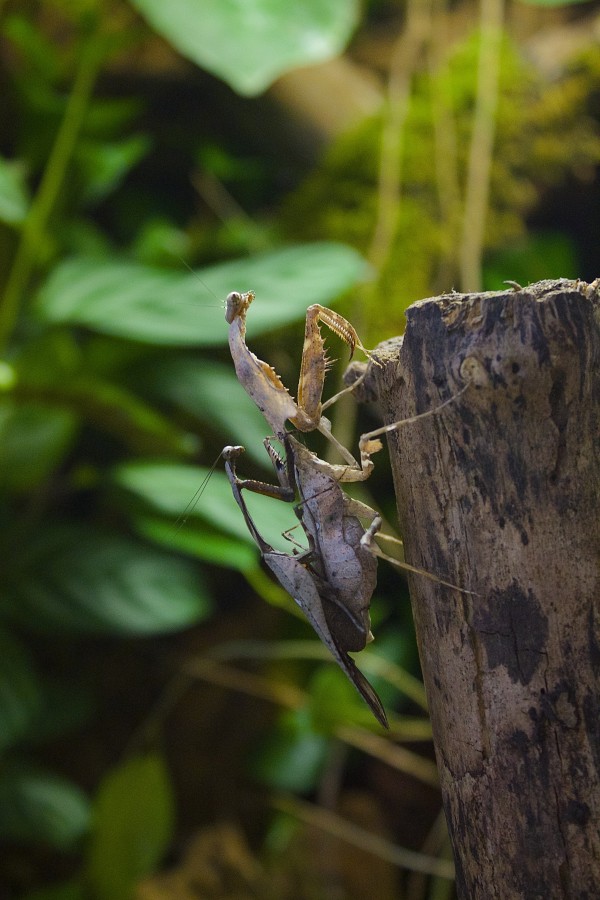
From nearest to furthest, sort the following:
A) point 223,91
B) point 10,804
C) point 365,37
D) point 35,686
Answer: point 35,686 → point 10,804 → point 223,91 → point 365,37

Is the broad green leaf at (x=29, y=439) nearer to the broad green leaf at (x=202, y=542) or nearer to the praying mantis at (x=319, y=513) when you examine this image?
the broad green leaf at (x=202, y=542)

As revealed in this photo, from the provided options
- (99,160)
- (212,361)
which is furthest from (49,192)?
(212,361)

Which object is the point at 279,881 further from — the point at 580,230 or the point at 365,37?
the point at 365,37

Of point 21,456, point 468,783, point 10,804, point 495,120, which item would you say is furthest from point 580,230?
point 10,804

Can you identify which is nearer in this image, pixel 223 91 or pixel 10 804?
pixel 10 804

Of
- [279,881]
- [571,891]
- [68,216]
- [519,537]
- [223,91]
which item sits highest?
[223,91]

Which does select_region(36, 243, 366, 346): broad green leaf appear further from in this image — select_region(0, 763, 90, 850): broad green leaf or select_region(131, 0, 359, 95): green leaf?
select_region(0, 763, 90, 850): broad green leaf

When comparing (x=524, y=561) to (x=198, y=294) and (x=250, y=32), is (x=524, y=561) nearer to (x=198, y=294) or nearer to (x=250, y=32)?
(x=198, y=294)
